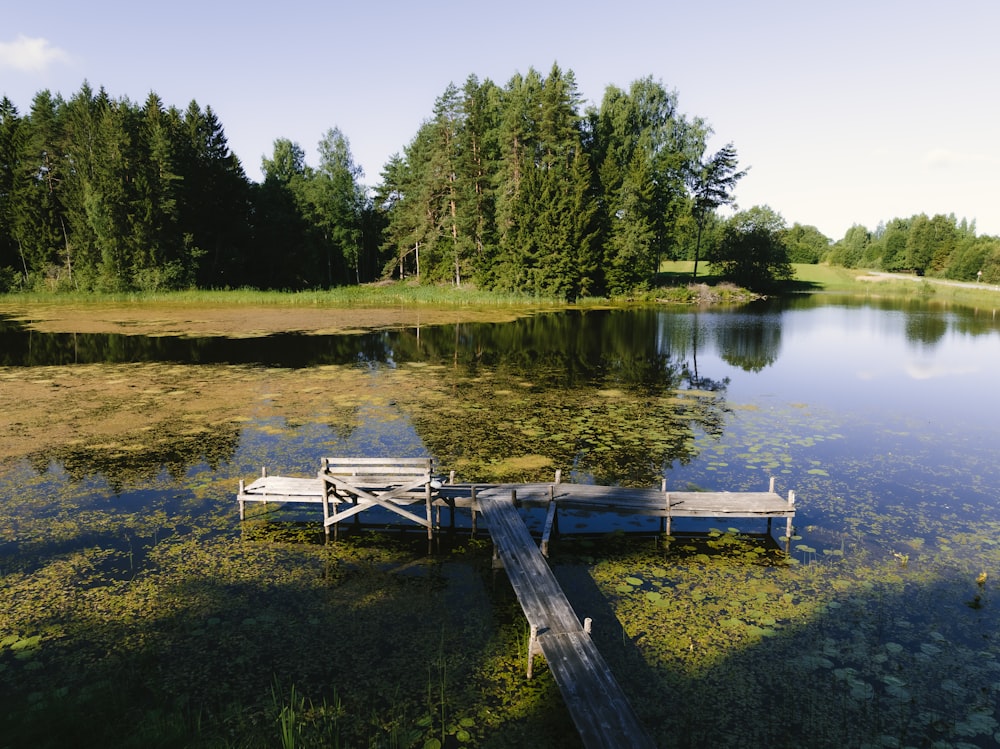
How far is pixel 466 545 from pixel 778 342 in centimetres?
3243

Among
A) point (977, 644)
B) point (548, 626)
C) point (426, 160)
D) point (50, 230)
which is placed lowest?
point (977, 644)

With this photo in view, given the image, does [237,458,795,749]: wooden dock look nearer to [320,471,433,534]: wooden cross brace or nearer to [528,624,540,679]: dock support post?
[320,471,433,534]: wooden cross brace

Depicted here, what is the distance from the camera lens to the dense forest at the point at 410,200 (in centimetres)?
6094

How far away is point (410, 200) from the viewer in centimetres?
7331

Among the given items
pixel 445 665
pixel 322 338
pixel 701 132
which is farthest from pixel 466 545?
pixel 701 132

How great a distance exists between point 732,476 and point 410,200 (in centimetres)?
6607

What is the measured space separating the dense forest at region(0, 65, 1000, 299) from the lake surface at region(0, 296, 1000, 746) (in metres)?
30.7

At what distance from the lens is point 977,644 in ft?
26.3

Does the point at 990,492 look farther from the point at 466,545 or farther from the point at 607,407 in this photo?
the point at 466,545

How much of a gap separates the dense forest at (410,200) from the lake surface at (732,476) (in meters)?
30.7

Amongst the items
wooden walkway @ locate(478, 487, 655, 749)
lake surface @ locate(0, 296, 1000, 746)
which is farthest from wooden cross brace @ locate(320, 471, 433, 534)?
lake surface @ locate(0, 296, 1000, 746)

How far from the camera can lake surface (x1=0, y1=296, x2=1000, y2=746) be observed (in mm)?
7297

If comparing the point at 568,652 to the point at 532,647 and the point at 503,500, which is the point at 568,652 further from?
the point at 503,500

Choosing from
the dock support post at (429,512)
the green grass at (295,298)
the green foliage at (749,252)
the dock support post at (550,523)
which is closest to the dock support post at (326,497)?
the dock support post at (429,512)
